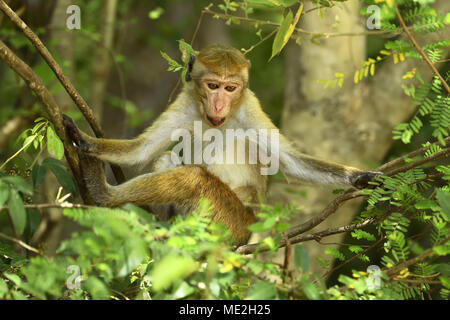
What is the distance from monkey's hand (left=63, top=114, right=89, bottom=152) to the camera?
13.7 ft

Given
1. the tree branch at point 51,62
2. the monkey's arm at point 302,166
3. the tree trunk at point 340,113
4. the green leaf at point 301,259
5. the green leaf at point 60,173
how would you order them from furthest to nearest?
the tree trunk at point 340,113
the monkey's arm at point 302,166
the tree branch at point 51,62
the green leaf at point 60,173
the green leaf at point 301,259

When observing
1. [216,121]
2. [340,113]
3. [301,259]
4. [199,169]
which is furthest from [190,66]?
[301,259]

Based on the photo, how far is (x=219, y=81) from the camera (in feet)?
15.9

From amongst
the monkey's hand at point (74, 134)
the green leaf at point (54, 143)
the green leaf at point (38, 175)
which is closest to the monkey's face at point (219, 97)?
the monkey's hand at point (74, 134)

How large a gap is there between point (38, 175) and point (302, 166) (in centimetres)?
242

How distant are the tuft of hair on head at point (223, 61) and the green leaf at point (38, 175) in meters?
1.98

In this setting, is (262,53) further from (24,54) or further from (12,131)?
(12,131)

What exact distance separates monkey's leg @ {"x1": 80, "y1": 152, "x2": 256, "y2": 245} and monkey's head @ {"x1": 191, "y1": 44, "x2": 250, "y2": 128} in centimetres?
54

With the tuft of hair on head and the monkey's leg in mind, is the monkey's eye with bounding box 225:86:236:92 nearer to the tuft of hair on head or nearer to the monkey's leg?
the tuft of hair on head

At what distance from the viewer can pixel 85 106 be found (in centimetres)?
403

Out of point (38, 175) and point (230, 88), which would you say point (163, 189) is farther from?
point (38, 175)

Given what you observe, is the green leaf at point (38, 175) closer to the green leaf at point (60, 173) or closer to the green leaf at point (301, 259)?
the green leaf at point (60, 173)

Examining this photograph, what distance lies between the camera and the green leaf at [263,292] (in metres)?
2.51

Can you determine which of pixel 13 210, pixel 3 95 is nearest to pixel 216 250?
pixel 13 210
